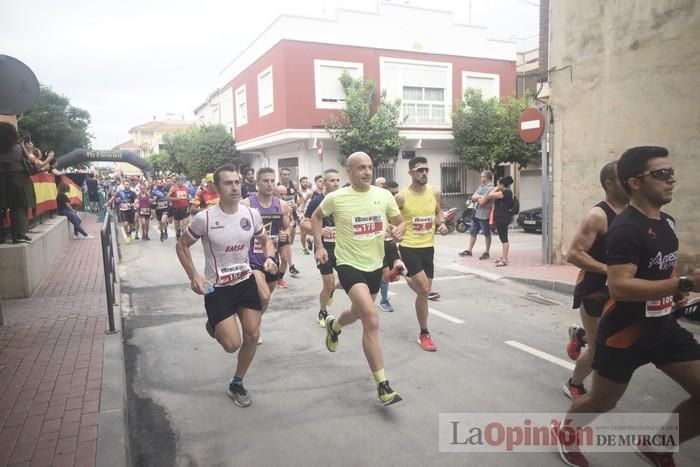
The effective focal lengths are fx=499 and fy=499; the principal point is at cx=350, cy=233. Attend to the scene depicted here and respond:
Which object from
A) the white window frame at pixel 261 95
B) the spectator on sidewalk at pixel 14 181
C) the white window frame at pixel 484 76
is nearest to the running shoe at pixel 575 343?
the spectator on sidewalk at pixel 14 181

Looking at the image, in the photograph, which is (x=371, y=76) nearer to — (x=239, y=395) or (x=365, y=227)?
(x=365, y=227)

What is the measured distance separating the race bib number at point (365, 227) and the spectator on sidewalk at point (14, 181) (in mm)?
5671

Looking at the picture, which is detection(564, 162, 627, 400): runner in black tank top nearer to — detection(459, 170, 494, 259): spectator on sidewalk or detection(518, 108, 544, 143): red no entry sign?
detection(518, 108, 544, 143): red no entry sign

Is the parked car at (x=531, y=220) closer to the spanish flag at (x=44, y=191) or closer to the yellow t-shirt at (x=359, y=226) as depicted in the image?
the yellow t-shirt at (x=359, y=226)

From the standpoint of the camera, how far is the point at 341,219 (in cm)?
444

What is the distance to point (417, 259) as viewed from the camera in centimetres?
550

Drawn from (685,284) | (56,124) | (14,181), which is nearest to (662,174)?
(685,284)

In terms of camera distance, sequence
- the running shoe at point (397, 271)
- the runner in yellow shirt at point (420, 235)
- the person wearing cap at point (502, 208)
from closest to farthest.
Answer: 1. the running shoe at point (397, 271)
2. the runner in yellow shirt at point (420, 235)
3. the person wearing cap at point (502, 208)

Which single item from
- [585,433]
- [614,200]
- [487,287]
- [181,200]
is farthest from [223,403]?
[181,200]

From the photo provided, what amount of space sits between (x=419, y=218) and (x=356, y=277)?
64.2 inches

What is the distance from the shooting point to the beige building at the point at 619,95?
7.54 m

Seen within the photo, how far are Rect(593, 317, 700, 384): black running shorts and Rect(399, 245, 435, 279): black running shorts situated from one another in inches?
112

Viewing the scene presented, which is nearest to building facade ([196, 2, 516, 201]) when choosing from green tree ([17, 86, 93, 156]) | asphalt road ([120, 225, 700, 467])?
asphalt road ([120, 225, 700, 467])

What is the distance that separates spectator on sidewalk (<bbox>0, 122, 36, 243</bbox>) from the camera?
7113 millimetres
